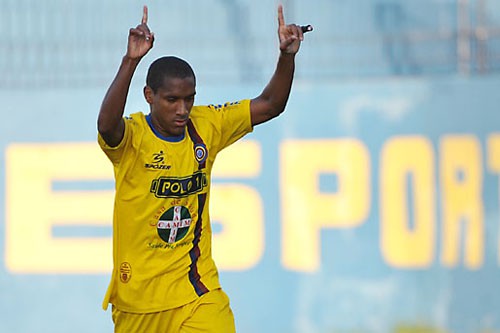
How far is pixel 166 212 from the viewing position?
5.57 meters

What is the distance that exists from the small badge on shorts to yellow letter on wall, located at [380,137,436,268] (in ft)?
14.6

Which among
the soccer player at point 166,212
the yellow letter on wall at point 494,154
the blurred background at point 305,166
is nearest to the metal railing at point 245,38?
the blurred background at point 305,166

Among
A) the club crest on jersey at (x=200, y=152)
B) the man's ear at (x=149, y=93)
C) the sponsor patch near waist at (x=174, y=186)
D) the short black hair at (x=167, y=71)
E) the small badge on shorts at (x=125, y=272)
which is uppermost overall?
the short black hair at (x=167, y=71)

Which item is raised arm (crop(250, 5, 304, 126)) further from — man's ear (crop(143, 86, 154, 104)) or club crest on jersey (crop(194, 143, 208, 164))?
man's ear (crop(143, 86, 154, 104))

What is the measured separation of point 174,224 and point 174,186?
0.68 ft

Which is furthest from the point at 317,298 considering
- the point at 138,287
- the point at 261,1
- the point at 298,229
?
the point at 138,287

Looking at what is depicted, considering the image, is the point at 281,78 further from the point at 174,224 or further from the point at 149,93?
the point at 174,224

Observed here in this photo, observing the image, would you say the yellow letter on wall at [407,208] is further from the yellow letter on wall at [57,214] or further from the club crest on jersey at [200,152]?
the club crest on jersey at [200,152]

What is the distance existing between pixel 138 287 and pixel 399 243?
4.53 metres

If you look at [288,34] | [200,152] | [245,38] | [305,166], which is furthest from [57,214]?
[288,34]

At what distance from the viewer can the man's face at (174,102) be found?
5.45 metres

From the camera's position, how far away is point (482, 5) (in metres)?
10.2

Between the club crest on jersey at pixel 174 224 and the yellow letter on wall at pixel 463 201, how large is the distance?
4539 mm

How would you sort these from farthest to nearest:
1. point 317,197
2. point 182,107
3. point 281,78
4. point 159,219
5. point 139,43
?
1. point 317,197
2. point 281,78
3. point 159,219
4. point 182,107
5. point 139,43
